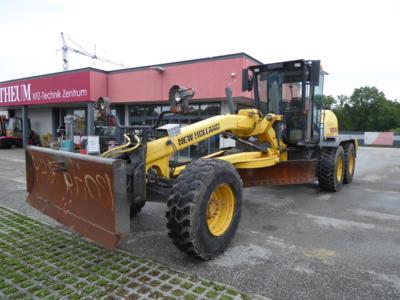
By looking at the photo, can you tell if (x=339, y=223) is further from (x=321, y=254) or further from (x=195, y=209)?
(x=195, y=209)

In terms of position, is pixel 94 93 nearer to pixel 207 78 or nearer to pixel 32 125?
pixel 207 78

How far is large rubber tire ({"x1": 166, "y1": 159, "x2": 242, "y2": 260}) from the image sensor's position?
3.25 m

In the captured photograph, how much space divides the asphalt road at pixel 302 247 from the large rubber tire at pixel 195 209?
0.24m

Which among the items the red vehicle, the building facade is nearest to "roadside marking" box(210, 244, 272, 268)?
the building facade

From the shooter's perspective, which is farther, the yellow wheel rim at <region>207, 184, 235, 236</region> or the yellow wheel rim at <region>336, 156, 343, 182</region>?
the yellow wheel rim at <region>336, 156, 343, 182</region>

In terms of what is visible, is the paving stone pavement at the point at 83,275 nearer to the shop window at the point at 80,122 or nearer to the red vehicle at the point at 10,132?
the shop window at the point at 80,122

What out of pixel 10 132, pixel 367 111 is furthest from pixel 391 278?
pixel 367 111

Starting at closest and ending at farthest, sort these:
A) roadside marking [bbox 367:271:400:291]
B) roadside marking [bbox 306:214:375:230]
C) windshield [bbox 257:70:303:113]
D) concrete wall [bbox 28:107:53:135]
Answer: roadside marking [bbox 367:271:400:291]
roadside marking [bbox 306:214:375:230]
windshield [bbox 257:70:303:113]
concrete wall [bbox 28:107:53:135]

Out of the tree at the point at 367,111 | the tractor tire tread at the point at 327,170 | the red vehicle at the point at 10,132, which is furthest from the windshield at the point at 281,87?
the tree at the point at 367,111

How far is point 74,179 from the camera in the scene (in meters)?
3.56

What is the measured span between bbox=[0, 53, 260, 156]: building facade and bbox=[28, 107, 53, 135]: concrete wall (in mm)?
1915

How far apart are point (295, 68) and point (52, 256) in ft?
17.8

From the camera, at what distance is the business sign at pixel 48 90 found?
1573cm

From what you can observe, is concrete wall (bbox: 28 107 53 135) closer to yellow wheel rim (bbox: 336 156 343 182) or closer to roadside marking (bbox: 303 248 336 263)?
Result: yellow wheel rim (bbox: 336 156 343 182)
